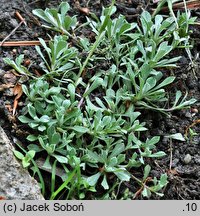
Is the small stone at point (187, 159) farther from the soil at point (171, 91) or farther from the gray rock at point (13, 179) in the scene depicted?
the gray rock at point (13, 179)

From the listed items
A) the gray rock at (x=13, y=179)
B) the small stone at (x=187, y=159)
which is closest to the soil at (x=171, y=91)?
the small stone at (x=187, y=159)

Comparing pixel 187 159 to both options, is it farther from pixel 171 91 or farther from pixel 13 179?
pixel 13 179

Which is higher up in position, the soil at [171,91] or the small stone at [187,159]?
the soil at [171,91]

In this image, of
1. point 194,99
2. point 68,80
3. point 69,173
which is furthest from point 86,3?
point 69,173

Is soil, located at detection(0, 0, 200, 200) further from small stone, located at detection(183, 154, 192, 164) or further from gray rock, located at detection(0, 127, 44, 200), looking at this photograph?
gray rock, located at detection(0, 127, 44, 200)

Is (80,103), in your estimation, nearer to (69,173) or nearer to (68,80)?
(68,80)
